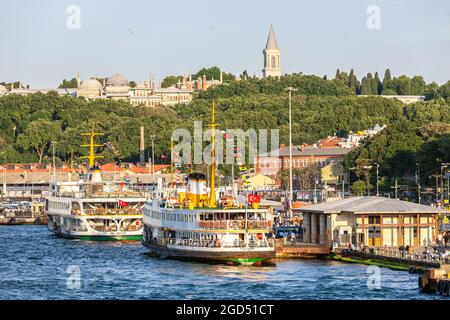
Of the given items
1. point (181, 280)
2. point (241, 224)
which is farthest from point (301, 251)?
point (181, 280)

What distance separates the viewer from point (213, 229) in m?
63.6

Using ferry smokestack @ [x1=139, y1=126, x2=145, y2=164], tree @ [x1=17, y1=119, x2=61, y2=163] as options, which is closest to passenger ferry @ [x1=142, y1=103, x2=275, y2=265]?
ferry smokestack @ [x1=139, y1=126, x2=145, y2=164]

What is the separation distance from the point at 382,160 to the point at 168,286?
6746 cm

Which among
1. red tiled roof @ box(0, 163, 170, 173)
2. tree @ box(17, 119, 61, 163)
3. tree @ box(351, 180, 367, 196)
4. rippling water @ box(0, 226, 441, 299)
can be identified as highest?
tree @ box(17, 119, 61, 163)

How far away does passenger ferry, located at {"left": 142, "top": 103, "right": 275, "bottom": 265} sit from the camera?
62.9m

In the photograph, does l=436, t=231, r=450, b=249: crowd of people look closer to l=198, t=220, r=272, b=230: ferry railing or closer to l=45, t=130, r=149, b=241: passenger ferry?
l=198, t=220, r=272, b=230: ferry railing

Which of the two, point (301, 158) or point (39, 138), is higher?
point (39, 138)

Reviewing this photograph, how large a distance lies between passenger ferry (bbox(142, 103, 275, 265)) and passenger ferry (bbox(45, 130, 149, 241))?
1510 centimetres

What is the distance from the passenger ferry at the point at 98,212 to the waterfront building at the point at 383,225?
679 inches

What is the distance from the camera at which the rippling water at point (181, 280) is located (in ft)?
177

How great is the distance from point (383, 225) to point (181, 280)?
496 inches

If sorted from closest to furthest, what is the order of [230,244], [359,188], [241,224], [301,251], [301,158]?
[230,244], [241,224], [301,251], [359,188], [301,158]

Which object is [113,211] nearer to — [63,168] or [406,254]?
[406,254]
